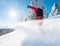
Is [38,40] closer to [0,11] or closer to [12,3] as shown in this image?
[12,3]

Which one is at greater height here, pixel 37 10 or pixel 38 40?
pixel 37 10

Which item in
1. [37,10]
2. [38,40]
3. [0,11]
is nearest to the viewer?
[38,40]

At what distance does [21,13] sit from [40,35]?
2.12 feet

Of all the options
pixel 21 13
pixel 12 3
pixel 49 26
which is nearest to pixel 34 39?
pixel 49 26

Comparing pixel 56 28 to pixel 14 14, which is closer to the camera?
pixel 56 28

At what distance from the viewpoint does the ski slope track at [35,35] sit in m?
0.68

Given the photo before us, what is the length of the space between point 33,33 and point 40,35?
5 cm

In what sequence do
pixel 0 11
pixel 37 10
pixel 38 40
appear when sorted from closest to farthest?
pixel 38 40 → pixel 37 10 → pixel 0 11

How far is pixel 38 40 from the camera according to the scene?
705mm

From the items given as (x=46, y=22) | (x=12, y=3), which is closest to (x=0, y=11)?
(x=12, y=3)

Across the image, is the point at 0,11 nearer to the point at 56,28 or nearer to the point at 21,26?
the point at 21,26

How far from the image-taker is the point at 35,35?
0.74 metres

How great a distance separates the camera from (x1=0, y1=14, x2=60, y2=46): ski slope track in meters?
0.68

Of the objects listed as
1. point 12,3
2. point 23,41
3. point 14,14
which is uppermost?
point 12,3
